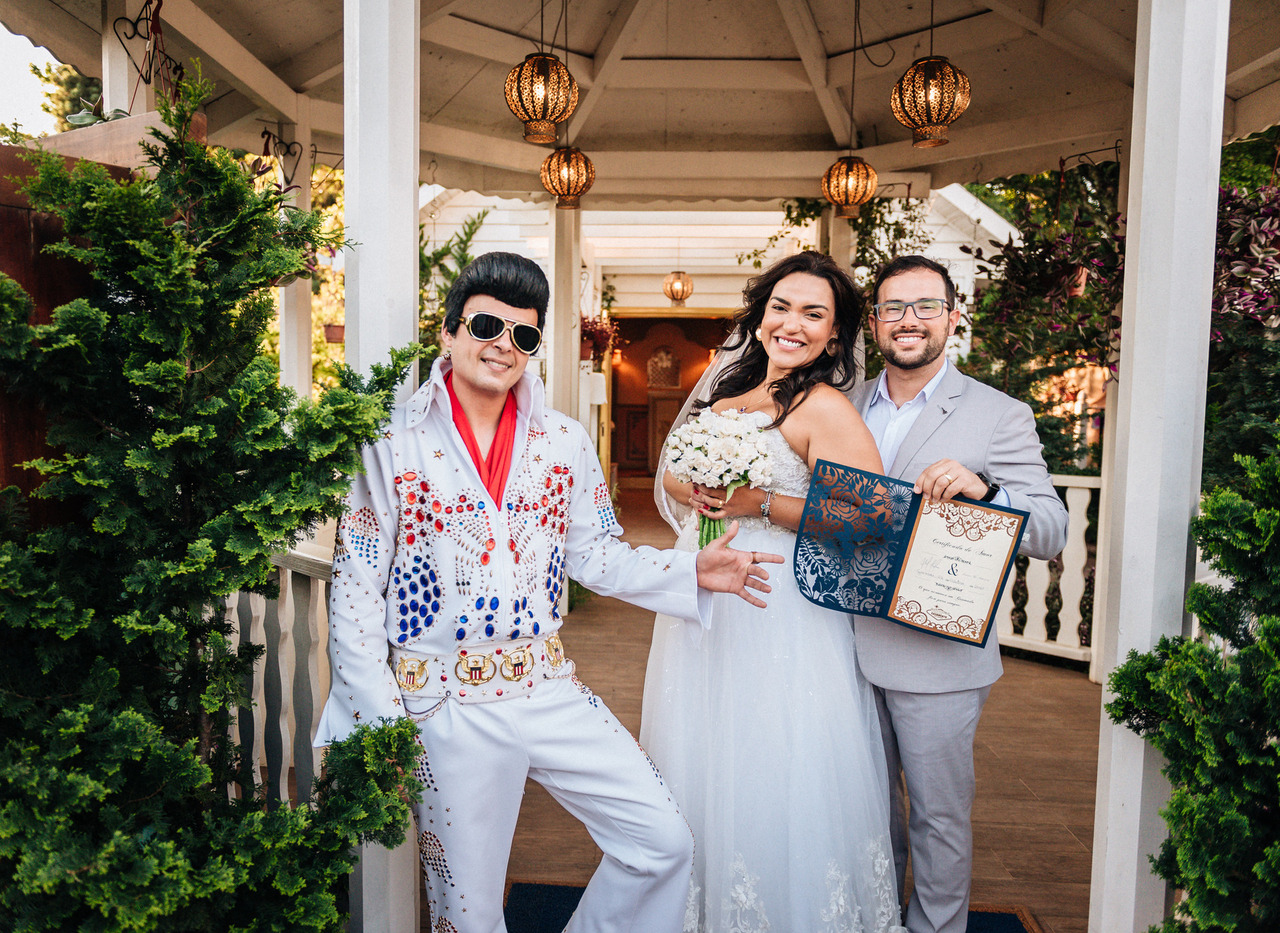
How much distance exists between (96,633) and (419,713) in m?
0.66

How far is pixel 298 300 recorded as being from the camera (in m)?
5.45

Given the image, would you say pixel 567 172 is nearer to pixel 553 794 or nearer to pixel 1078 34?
pixel 1078 34

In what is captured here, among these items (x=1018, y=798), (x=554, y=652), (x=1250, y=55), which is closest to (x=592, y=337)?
(x=1250, y=55)

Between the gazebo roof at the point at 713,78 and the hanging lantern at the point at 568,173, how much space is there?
0.68 m

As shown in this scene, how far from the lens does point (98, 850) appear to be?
4.61 ft

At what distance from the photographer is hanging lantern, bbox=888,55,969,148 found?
14.2ft

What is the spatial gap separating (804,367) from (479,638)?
4.03 ft

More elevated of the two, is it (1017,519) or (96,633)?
(1017,519)

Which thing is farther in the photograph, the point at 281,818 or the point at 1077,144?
the point at 1077,144

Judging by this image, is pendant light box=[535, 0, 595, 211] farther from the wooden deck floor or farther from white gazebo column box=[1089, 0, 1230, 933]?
white gazebo column box=[1089, 0, 1230, 933]

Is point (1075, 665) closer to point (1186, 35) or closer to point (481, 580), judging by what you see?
point (1186, 35)

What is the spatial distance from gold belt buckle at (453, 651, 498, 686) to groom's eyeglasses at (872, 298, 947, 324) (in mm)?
1423

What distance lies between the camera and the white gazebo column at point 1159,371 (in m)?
1.97

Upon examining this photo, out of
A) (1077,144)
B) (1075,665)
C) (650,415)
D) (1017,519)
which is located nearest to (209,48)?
(1017,519)
